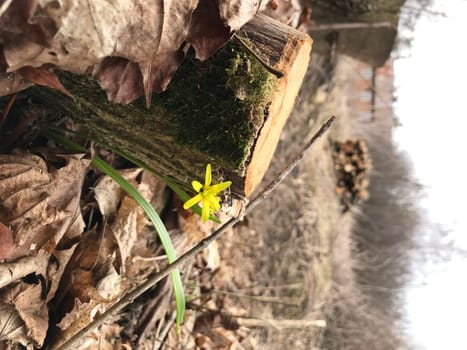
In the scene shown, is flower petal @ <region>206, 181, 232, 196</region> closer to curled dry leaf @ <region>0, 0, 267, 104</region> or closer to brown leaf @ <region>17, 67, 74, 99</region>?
curled dry leaf @ <region>0, 0, 267, 104</region>

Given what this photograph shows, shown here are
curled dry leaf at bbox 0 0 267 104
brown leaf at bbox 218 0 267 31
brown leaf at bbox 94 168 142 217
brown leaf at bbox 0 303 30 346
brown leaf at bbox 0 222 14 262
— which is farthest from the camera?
brown leaf at bbox 94 168 142 217

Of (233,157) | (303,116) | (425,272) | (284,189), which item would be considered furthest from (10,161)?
(425,272)

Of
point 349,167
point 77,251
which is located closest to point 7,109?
point 77,251

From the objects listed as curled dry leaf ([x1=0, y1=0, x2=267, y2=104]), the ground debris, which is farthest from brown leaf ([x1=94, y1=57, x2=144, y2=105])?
the ground debris

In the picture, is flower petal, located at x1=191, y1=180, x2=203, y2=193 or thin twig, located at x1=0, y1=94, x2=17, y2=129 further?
thin twig, located at x1=0, y1=94, x2=17, y2=129

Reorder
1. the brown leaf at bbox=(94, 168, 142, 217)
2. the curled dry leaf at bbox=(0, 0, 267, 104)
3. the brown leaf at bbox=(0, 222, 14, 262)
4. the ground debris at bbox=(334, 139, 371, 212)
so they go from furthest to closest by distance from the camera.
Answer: the ground debris at bbox=(334, 139, 371, 212)
the brown leaf at bbox=(94, 168, 142, 217)
the brown leaf at bbox=(0, 222, 14, 262)
the curled dry leaf at bbox=(0, 0, 267, 104)

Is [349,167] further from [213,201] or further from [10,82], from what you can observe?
[10,82]

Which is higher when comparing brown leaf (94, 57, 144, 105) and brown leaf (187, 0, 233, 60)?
brown leaf (187, 0, 233, 60)

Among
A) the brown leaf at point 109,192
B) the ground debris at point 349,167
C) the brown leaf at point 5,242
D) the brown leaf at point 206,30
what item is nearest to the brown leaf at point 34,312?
the brown leaf at point 5,242
